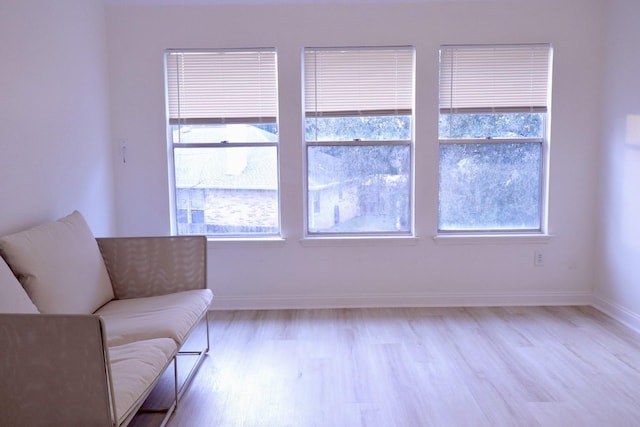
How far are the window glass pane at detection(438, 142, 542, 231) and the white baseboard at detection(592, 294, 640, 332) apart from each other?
30.3 inches

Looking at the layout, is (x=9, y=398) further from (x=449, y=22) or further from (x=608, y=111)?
(x=608, y=111)

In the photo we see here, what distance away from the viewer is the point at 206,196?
13.5 feet

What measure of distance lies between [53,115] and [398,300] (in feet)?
9.40

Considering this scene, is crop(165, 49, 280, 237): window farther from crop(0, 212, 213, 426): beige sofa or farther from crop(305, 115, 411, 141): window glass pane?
crop(0, 212, 213, 426): beige sofa

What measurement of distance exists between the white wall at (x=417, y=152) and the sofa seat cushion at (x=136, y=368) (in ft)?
5.99

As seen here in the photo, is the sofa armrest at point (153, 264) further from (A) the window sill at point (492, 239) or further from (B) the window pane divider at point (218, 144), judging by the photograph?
(A) the window sill at point (492, 239)

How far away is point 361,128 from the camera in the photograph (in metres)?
4.05

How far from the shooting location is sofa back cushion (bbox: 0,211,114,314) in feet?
7.67

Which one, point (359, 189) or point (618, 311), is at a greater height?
point (359, 189)

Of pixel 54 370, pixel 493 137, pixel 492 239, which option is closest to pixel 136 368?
pixel 54 370

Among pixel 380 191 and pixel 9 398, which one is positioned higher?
pixel 380 191

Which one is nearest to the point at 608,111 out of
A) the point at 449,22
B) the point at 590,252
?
the point at 590,252

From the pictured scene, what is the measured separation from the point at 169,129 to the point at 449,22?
2.40 meters

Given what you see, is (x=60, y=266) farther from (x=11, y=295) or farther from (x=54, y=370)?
(x=54, y=370)
